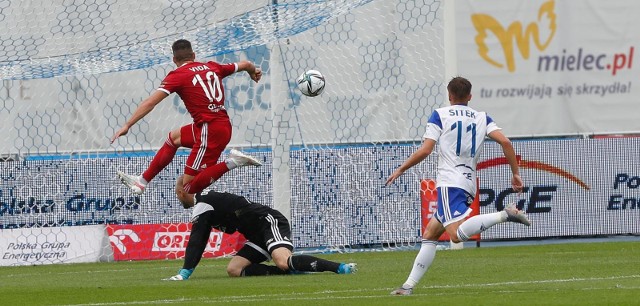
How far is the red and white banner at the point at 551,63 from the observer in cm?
2322

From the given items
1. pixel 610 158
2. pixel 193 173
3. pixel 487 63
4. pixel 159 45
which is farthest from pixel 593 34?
pixel 193 173

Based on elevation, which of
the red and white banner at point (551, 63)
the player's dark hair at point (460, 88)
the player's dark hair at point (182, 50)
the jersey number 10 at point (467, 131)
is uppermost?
the red and white banner at point (551, 63)

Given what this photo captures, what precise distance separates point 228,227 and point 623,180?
7865mm

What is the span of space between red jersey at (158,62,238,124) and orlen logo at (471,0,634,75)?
376 inches

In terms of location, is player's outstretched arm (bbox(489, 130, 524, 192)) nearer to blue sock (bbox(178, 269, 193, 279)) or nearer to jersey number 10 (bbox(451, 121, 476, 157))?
jersey number 10 (bbox(451, 121, 476, 157))

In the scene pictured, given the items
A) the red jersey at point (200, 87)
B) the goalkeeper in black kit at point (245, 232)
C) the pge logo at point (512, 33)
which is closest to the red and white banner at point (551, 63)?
the pge logo at point (512, 33)

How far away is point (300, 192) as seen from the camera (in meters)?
18.9

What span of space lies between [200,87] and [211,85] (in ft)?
0.52

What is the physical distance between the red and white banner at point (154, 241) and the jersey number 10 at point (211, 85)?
13.1 ft

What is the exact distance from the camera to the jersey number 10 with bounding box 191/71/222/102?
1401cm

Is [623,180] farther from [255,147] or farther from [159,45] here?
[159,45]

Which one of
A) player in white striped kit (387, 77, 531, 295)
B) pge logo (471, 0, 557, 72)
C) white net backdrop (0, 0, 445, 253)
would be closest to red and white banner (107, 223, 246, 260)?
white net backdrop (0, 0, 445, 253)

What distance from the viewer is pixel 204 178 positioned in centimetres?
1452

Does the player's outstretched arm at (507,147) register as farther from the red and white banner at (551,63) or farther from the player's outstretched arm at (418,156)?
the red and white banner at (551,63)
